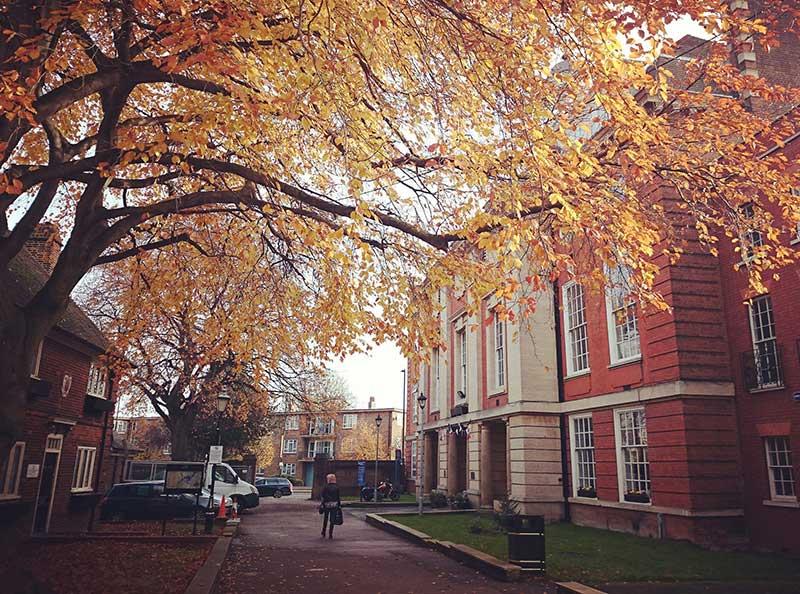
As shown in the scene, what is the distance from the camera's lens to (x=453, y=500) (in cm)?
2752

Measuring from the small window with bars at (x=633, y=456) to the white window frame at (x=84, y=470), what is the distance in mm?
17406

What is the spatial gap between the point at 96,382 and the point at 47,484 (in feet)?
15.2

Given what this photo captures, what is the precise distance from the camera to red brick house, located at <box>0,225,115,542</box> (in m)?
15.9

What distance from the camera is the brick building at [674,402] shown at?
14.6m

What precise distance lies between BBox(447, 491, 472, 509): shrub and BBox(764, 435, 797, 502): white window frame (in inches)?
544

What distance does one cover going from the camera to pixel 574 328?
21.7 meters

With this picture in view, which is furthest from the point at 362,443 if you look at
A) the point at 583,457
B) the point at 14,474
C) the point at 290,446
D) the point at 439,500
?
the point at 14,474

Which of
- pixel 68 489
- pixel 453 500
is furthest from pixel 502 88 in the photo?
pixel 453 500

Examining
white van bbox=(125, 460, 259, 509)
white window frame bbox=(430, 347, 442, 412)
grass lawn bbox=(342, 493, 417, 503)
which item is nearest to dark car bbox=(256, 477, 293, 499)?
grass lawn bbox=(342, 493, 417, 503)

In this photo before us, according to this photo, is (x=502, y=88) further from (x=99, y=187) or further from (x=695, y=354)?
(x=695, y=354)

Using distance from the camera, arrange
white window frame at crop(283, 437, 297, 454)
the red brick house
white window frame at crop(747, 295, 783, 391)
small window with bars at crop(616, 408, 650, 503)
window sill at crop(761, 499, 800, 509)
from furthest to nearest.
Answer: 1. white window frame at crop(283, 437, 297, 454)
2. small window with bars at crop(616, 408, 650, 503)
3. the red brick house
4. white window frame at crop(747, 295, 783, 391)
5. window sill at crop(761, 499, 800, 509)

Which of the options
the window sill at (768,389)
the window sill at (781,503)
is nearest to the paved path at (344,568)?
the window sill at (781,503)

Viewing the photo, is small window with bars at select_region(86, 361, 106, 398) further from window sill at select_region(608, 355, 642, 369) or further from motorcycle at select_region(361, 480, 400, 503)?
motorcycle at select_region(361, 480, 400, 503)

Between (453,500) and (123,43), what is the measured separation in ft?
78.4
